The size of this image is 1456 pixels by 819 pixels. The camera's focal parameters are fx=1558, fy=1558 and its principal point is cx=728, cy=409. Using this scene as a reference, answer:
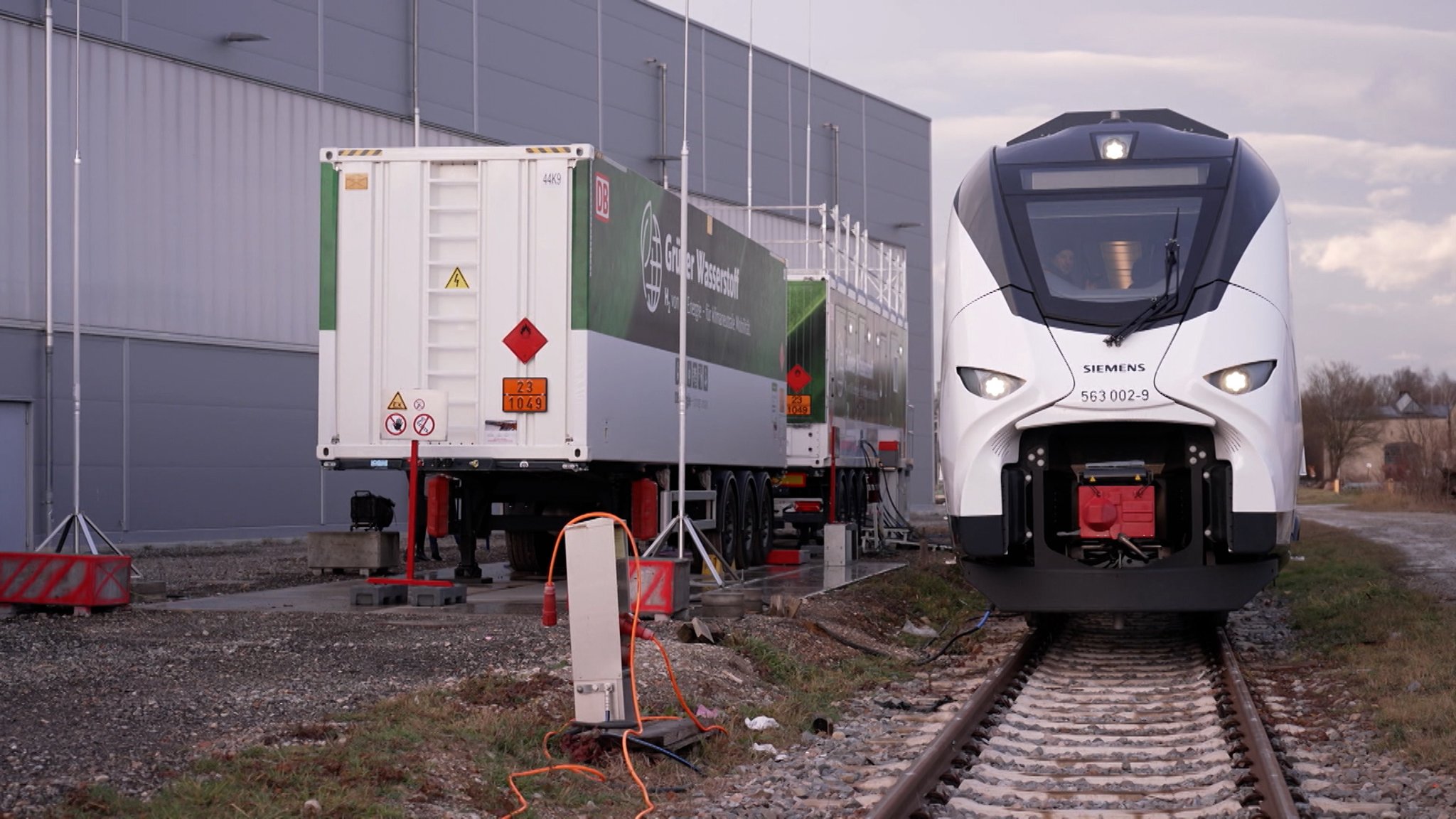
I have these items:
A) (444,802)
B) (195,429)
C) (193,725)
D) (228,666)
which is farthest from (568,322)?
(195,429)

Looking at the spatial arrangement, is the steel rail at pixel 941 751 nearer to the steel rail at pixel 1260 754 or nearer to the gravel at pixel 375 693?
the gravel at pixel 375 693

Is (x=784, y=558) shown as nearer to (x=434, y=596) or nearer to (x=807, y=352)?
(x=807, y=352)

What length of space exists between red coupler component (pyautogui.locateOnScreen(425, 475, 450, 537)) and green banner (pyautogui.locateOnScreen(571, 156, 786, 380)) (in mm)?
2059

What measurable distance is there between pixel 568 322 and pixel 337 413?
7.22ft

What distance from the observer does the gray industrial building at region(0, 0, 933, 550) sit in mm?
22672

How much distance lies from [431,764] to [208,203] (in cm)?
2142

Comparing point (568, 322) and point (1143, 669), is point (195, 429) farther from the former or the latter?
point (1143, 669)

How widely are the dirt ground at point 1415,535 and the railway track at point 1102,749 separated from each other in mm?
5941

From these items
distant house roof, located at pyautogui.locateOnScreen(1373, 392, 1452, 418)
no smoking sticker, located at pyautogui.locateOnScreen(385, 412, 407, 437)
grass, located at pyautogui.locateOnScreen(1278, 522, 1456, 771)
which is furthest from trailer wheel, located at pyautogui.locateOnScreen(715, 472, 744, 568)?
distant house roof, located at pyautogui.locateOnScreen(1373, 392, 1452, 418)

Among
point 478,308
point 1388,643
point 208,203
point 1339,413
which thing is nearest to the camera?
point 1388,643

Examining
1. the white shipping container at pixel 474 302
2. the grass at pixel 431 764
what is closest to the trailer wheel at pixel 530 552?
the white shipping container at pixel 474 302

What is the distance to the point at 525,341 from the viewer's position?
43.1 feet

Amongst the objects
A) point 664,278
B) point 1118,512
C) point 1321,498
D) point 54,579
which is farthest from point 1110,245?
point 1321,498

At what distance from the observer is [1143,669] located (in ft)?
32.8
